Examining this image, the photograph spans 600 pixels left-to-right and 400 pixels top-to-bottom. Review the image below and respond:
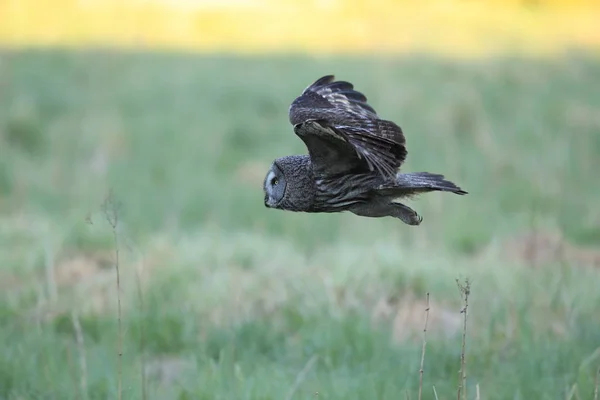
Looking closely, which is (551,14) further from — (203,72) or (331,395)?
(331,395)

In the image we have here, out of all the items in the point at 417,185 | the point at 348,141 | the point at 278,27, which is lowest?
the point at 417,185

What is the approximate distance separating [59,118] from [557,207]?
20.0ft

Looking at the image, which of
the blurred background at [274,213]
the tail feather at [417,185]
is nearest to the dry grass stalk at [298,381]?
the blurred background at [274,213]

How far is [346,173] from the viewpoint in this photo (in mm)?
3377

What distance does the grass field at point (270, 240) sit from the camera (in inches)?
182

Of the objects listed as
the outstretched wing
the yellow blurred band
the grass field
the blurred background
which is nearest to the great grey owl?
the outstretched wing

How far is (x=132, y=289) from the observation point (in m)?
5.66

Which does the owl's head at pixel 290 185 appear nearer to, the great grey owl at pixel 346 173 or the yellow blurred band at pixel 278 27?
the great grey owl at pixel 346 173

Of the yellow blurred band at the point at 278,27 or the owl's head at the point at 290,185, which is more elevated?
the yellow blurred band at the point at 278,27

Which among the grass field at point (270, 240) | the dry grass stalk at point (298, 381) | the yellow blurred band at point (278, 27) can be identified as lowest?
the dry grass stalk at point (298, 381)

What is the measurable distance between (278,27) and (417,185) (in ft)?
41.5

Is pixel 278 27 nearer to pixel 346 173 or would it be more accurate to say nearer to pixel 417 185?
pixel 346 173

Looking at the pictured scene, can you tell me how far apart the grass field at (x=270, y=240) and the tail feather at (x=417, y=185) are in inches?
43.6

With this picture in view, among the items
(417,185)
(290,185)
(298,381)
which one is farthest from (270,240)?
(417,185)
